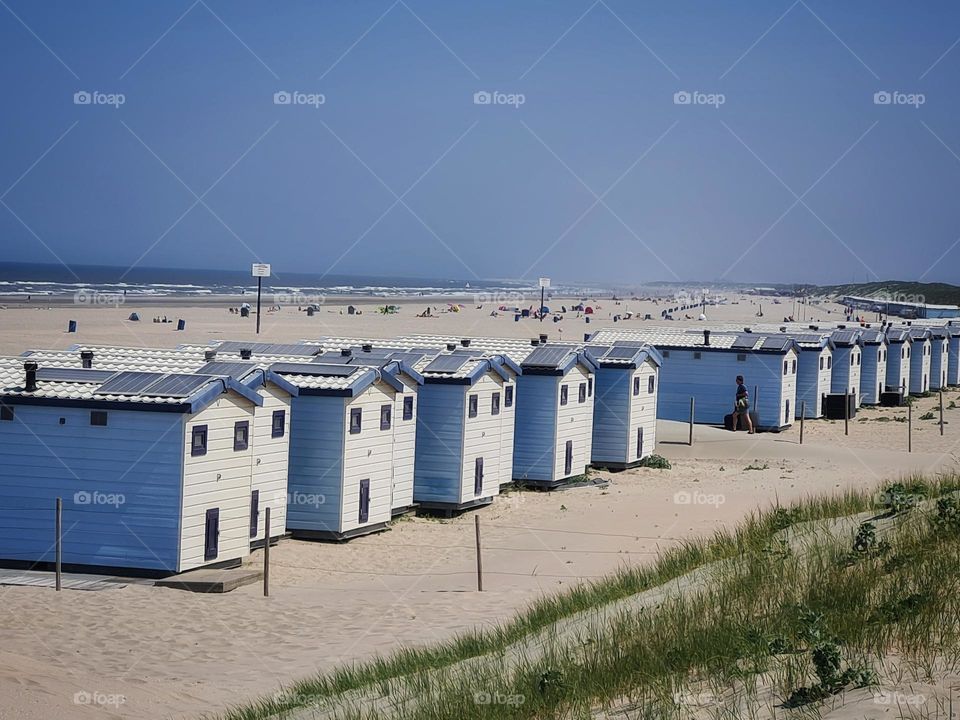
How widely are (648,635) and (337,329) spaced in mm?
70123

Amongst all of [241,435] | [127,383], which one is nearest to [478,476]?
[241,435]

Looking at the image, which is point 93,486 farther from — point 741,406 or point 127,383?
point 741,406

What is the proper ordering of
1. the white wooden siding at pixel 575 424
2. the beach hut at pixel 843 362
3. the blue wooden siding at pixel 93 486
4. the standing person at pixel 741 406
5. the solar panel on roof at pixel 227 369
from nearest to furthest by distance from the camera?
1. the blue wooden siding at pixel 93 486
2. the solar panel on roof at pixel 227 369
3. the white wooden siding at pixel 575 424
4. the standing person at pixel 741 406
5. the beach hut at pixel 843 362

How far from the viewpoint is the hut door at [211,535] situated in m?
19.9

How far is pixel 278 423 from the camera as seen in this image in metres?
22.5

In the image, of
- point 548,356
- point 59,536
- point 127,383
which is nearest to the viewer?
point 59,536

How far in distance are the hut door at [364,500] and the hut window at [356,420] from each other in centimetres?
106

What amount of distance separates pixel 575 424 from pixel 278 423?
1065cm

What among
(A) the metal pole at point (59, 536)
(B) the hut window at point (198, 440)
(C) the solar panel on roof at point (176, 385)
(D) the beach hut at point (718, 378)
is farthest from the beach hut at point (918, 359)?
(A) the metal pole at point (59, 536)

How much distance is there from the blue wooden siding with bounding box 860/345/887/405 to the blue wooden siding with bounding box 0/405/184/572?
4106 centimetres

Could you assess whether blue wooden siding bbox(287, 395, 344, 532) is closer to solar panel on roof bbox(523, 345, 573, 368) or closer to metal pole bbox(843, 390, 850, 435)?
solar panel on roof bbox(523, 345, 573, 368)

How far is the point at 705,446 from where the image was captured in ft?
123

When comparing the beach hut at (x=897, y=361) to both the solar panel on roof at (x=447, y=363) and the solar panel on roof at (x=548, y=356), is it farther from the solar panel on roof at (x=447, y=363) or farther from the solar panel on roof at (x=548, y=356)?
the solar panel on roof at (x=447, y=363)

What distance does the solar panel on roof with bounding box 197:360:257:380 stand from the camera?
22.2 meters
